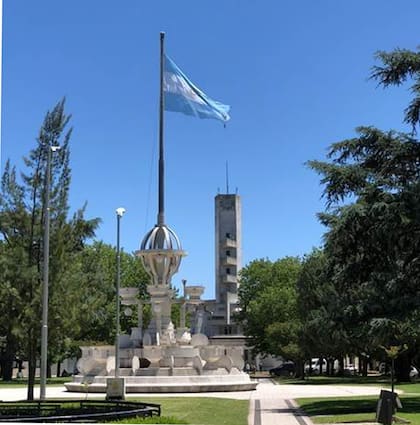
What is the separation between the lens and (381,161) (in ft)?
83.4

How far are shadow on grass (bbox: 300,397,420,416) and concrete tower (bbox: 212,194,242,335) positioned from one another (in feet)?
269

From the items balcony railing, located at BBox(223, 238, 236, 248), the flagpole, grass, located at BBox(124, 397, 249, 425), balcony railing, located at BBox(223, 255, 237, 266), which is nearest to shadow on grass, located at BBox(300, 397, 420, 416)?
grass, located at BBox(124, 397, 249, 425)

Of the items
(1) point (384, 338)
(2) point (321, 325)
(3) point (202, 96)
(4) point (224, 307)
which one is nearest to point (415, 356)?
(3) point (202, 96)

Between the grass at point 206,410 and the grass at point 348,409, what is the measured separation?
205 centimetres

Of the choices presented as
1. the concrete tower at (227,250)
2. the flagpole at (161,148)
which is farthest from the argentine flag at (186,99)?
the concrete tower at (227,250)

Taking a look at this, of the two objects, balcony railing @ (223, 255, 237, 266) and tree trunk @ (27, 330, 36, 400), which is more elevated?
balcony railing @ (223, 255, 237, 266)

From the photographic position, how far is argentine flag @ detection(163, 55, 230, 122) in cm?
4316

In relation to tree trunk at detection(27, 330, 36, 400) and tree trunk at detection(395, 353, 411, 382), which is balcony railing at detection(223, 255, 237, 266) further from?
tree trunk at detection(27, 330, 36, 400)

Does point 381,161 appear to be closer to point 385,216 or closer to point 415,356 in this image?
point 385,216

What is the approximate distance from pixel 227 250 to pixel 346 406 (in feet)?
284

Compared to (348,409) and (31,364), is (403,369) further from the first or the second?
(31,364)

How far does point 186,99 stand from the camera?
146ft

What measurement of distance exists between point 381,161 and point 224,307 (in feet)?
282

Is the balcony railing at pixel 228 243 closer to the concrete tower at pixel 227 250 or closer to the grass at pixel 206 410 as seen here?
the concrete tower at pixel 227 250
